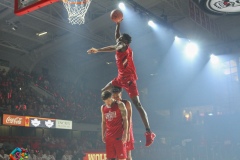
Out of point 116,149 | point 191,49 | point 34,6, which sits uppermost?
point 191,49

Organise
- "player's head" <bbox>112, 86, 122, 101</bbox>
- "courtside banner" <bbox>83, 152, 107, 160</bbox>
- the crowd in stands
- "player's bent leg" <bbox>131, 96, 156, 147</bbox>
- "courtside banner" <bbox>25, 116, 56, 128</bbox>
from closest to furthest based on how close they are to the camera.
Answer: "player's bent leg" <bbox>131, 96, 156, 147</bbox>
"player's head" <bbox>112, 86, 122, 101</bbox>
"courtside banner" <bbox>83, 152, 107, 160</bbox>
"courtside banner" <bbox>25, 116, 56, 128</bbox>
the crowd in stands

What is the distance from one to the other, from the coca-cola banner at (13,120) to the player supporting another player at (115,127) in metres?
10.8

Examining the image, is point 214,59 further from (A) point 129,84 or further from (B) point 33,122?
(A) point 129,84

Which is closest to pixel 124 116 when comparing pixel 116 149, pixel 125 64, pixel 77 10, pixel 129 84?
pixel 116 149

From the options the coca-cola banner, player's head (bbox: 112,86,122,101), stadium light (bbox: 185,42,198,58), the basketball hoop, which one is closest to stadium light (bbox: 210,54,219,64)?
stadium light (bbox: 185,42,198,58)

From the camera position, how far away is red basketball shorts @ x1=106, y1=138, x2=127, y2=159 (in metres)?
4.95

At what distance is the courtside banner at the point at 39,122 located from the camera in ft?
50.2

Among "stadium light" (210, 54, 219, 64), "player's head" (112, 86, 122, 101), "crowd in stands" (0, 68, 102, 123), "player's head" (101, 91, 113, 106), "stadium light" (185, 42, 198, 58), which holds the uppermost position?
"stadium light" (185, 42, 198, 58)

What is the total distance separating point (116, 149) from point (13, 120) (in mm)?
→ 11027

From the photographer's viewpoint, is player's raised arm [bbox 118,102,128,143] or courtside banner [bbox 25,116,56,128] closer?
player's raised arm [bbox 118,102,128,143]

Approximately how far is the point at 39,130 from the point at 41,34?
6.29 meters

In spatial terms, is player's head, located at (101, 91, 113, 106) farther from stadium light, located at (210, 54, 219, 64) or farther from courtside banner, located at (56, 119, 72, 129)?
stadium light, located at (210, 54, 219, 64)

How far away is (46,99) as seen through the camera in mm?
19172

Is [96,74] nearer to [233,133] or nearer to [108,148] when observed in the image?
[233,133]
